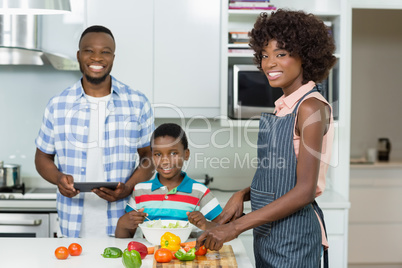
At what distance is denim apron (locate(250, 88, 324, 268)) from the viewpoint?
60.2 inches

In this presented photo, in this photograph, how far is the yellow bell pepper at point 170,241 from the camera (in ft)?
5.23

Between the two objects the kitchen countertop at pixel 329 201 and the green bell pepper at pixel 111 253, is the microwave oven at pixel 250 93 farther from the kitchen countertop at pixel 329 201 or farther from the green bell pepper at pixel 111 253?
the green bell pepper at pixel 111 253

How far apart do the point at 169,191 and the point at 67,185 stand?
1.26 ft

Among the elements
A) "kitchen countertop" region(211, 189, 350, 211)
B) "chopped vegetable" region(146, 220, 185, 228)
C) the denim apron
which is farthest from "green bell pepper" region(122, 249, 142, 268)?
"kitchen countertop" region(211, 189, 350, 211)

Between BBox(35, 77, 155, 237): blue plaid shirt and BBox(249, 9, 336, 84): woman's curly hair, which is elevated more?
BBox(249, 9, 336, 84): woman's curly hair

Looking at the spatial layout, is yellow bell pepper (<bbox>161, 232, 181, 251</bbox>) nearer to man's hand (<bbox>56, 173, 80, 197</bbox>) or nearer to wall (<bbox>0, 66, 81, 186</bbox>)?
man's hand (<bbox>56, 173, 80, 197</bbox>)

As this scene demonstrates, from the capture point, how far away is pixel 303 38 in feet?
5.05

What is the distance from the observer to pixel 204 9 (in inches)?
116

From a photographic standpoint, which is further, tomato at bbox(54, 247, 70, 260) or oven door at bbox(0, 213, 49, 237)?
oven door at bbox(0, 213, 49, 237)

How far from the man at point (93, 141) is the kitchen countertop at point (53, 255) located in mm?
328

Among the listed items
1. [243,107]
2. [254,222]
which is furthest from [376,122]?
[254,222]

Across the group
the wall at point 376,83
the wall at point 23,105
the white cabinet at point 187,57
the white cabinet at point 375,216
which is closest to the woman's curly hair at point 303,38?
the white cabinet at point 187,57

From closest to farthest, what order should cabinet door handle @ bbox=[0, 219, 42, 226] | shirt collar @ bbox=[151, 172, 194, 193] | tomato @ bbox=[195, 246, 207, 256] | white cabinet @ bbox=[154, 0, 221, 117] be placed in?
tomato @ bbox=[195, 246, 207, 256]
shirt collar @ bbox=[151, 172, 194, 193]
cabinet door handle @ bbox=[0, 219, 42, 226]
white cabinet @ bbox=[154, 0, 221, 117]

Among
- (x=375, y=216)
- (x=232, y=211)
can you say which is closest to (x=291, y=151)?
(x=232, y=211)
